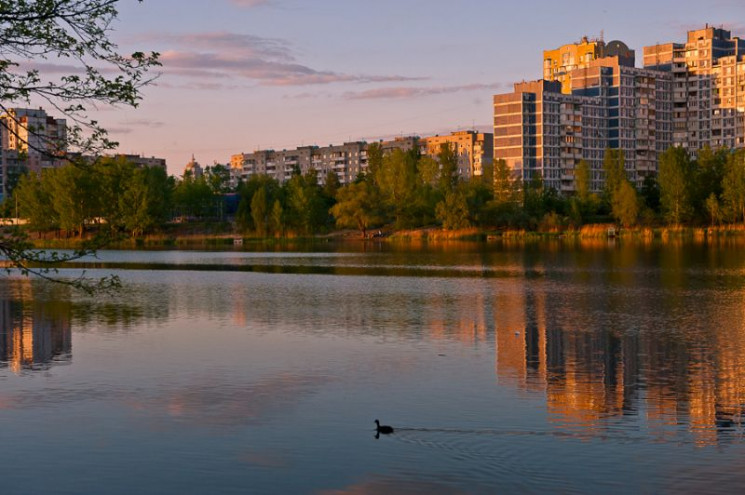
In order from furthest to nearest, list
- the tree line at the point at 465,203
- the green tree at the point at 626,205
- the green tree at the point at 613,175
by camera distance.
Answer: the green tree at the point at 613,175, the tree line at the point at 465,203, the green tree at the point at 626,205

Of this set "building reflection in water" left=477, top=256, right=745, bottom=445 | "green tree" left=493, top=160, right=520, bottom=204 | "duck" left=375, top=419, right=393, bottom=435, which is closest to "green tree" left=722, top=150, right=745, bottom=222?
"green tree" left=493, top=160, right=520, bottom=204

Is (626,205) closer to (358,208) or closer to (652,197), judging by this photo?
(652,197)

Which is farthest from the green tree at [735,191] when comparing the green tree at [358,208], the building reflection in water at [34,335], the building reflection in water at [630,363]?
the building reflection in water at [34,335]

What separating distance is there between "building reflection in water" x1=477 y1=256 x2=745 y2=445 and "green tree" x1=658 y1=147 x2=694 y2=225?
124 meters

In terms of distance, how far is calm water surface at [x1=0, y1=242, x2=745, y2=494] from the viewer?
59.3 feet

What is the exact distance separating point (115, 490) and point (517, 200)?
574 ft

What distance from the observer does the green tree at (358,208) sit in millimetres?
187125

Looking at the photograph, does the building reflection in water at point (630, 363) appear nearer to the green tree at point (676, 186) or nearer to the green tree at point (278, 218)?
the green tree at point (676, 186)

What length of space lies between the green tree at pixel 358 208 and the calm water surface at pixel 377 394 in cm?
13356

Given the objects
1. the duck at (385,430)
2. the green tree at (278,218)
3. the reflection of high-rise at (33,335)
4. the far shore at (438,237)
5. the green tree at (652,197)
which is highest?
the green tree at (652,197)

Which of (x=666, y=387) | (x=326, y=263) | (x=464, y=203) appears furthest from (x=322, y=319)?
(x=464, y=203)

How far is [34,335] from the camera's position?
127 feet

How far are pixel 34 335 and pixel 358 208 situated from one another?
149m

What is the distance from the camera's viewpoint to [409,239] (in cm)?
18212
